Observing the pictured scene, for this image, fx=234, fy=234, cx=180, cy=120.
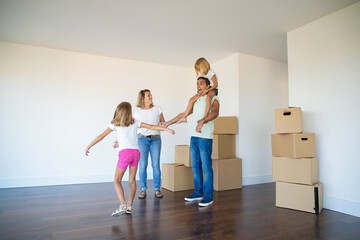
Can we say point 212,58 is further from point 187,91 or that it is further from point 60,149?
point 60,149

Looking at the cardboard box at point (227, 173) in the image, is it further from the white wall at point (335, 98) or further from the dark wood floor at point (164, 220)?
the white wall at point (335, 98)

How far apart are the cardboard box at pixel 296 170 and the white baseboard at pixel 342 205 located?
0.24m

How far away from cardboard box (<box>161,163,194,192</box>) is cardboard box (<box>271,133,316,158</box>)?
136 cm

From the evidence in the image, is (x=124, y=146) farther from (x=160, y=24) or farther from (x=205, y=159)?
(x=160, y=24)

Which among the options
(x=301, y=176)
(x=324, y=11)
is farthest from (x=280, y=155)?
(x=324, y=11)

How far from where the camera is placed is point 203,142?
2.55 metres

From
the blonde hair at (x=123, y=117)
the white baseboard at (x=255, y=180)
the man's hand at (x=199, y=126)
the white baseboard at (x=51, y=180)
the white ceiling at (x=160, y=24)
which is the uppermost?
the white ceiling at (x=160, y=24)

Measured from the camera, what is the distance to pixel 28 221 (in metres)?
2.08

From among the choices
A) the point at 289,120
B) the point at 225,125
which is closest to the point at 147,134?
the point at 225,125

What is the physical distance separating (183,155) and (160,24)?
6.17 ft

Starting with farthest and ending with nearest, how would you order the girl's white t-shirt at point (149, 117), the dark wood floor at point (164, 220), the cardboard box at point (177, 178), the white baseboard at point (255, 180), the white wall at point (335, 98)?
the white baseboard at point (255, 180) → the cardboard box at point (177, 178) → the girl's white t-shirt at point (149, 117) → the white wall at point (335, 98) → the dark wood floor at point (164, 220)

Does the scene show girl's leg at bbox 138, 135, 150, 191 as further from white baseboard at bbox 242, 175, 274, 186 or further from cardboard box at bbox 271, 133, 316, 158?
white baseboard at bbox 242, 175, 274, 186

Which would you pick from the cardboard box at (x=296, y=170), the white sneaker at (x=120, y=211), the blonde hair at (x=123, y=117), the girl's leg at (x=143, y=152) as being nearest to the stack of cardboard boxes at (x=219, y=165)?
the girl's leg at (x=143, y=152)

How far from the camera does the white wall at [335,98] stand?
2.45 m
